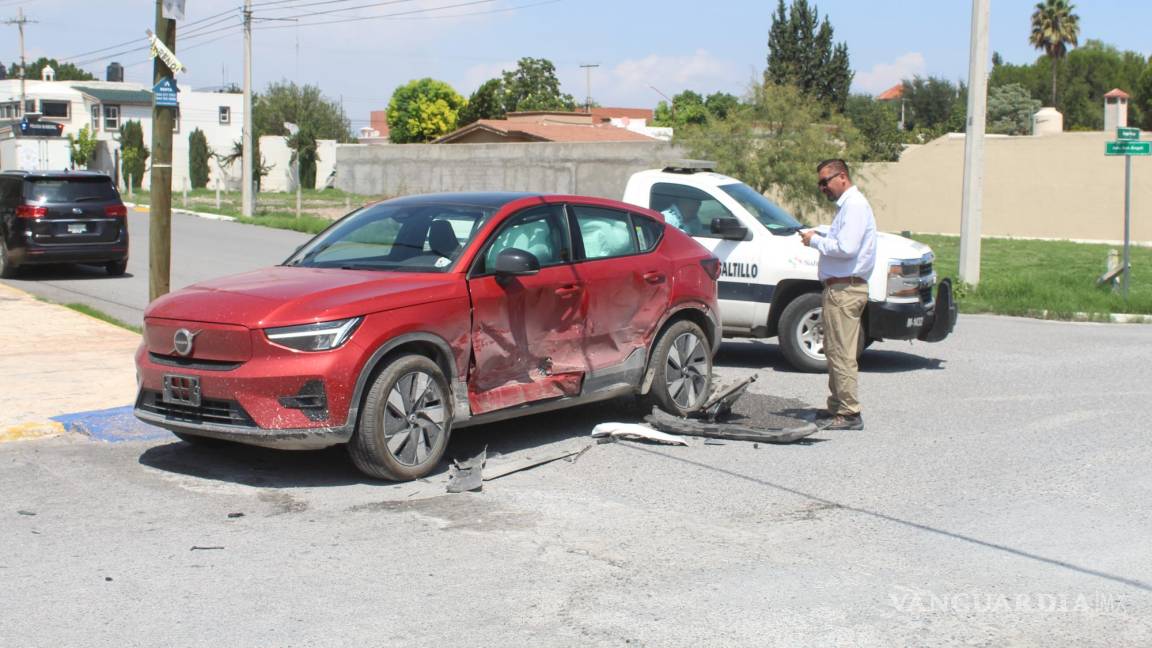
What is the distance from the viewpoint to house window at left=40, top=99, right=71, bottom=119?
74.0m

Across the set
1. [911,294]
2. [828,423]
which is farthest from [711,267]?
[911,294]

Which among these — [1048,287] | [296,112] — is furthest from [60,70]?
[1048,287]

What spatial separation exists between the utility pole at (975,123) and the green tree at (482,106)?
61657mm

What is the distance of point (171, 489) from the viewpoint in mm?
7266

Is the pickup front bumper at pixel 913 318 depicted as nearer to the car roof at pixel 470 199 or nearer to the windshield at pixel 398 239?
the car roof at pixel 470 199

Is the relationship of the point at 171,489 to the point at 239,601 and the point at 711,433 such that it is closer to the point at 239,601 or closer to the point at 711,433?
the point at 239,601

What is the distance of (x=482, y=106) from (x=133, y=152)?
23726 mm

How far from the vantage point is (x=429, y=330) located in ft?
24.3

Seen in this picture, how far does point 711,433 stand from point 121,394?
4792mm

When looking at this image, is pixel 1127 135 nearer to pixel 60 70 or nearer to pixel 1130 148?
pixel 1130 148

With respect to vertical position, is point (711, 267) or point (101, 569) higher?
point (711, 267)

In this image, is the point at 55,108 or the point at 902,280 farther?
the point at 55,108

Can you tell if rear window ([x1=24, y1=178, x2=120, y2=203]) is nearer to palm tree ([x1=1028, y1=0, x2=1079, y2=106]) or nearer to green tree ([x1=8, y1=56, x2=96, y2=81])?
palm tree ([x1=1028, y1=0, x2=1079, y2=106])

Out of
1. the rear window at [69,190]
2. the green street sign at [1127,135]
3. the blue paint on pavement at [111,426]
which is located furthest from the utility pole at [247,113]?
the blue paint on pavement at [111,426]
